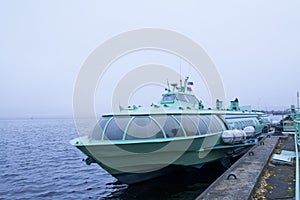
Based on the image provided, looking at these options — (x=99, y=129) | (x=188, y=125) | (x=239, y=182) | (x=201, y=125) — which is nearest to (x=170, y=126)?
(x=188, y=125)

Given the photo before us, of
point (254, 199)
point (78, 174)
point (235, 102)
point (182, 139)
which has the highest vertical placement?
point (235, 102)

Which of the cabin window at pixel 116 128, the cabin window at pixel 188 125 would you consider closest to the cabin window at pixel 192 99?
the cabin window at pixel 188 125

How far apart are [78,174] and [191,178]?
7691mm

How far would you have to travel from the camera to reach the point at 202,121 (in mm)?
12453

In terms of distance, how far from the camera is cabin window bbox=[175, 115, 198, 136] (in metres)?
10.7

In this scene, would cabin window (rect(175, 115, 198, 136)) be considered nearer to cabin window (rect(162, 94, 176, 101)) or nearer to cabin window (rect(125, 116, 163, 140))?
cabin window (rect(125, 116, 163, 140))

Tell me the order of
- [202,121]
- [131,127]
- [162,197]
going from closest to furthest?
[131,127] → [162,197] → [202,121]

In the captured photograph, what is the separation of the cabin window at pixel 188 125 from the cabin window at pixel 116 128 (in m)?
2.39

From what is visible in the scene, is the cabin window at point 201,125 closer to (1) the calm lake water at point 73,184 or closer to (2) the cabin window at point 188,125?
(2) the cabin window at point 188,125

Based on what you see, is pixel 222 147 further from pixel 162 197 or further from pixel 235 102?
pixel 235 102

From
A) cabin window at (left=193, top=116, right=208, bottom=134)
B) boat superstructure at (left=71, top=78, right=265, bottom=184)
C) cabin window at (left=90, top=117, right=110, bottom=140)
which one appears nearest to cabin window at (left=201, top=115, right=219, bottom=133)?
boat superstructure at (left=71, top=78, right=265, bottom=184)

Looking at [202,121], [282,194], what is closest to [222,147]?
[202,121]

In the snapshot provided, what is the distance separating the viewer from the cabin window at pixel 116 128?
939cm

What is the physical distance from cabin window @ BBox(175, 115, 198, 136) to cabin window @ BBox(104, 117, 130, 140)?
239 centimetres
